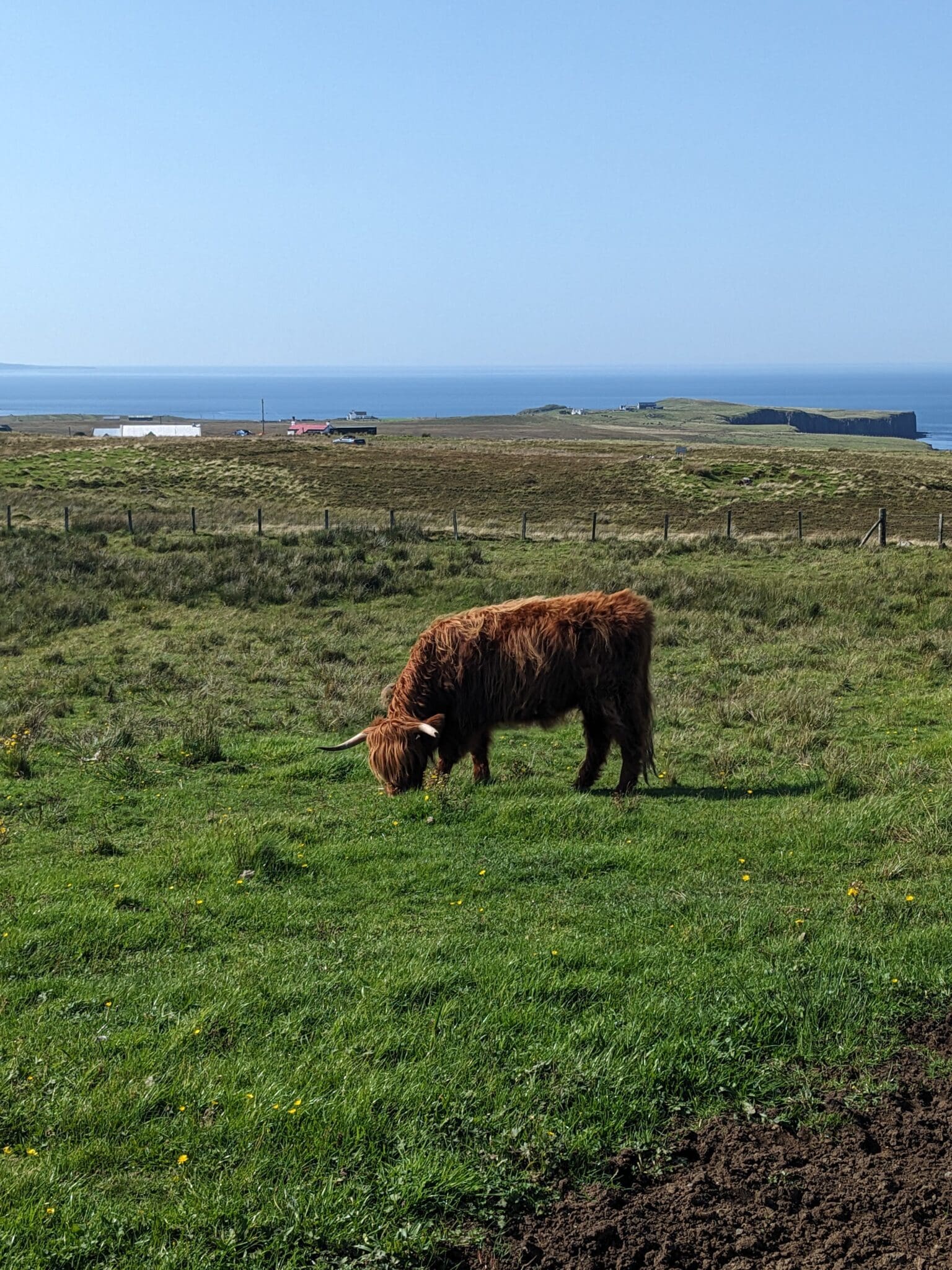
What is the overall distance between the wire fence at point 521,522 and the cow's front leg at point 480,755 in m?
23.4

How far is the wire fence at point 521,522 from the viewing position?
113 feet

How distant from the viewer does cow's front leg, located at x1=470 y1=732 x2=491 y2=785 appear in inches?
397

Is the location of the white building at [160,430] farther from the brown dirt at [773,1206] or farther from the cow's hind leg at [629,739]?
the brown dirt at [773,1206]

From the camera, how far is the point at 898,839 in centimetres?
788

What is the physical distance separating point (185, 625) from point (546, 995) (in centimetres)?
1549

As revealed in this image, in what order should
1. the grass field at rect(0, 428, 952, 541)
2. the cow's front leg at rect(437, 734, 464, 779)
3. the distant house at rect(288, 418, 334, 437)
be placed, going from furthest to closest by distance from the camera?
the distant house at rect(288, 418, 334, 437)
the grass field at rect(0, 428, 952, 541)
the cow's front leg at rect(437, 734, 464, 779)

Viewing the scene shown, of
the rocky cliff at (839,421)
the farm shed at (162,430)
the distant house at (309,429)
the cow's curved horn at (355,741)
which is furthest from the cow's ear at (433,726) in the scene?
the rocky cliff at (839,421)

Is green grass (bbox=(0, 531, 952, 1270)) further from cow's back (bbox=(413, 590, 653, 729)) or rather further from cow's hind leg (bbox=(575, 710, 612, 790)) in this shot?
cow's back (bbox=(413, 590, 653, 729))

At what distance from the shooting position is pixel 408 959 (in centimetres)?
600

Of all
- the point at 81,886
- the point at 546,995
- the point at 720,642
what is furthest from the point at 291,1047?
the point at 720,642

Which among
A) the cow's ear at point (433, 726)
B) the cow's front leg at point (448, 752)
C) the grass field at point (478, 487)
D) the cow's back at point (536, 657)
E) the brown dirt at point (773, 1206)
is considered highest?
the grass field at point (478, 487)

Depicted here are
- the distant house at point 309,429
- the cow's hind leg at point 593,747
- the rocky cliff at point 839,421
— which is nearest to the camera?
the cow's hind leg at point 593,747

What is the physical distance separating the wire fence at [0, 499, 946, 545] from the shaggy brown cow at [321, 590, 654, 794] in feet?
77.0

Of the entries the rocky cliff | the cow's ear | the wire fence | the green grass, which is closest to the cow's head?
the cow's ear
